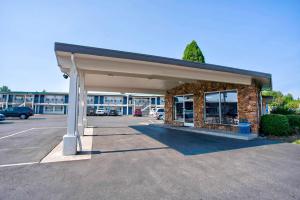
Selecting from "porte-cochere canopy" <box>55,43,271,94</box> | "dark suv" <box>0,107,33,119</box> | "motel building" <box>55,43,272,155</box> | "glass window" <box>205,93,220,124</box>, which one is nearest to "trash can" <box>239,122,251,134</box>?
"motel building" <box>55,43,272,155</box>

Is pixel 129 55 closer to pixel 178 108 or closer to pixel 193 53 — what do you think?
pixel 178 108

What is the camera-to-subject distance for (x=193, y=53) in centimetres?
1909

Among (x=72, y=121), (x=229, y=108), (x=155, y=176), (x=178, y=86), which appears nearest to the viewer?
(x=155, y=176)

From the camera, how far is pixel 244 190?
122 inches

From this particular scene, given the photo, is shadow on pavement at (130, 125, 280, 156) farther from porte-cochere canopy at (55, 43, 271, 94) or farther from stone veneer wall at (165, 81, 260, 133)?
porte-cochere canopy at (55, 43, 271, 94)

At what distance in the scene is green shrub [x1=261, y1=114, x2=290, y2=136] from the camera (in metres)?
9.19

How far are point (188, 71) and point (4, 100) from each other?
48.4 meters

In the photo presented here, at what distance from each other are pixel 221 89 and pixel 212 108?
58.8 inches

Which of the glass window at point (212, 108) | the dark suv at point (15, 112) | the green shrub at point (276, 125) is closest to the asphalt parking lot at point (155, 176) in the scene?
the green shrub at point (276, 125)

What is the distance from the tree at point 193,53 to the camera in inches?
741

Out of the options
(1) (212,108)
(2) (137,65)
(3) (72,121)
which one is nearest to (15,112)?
(3) (72,121)

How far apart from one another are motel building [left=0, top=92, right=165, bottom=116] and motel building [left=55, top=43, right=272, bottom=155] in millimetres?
23171

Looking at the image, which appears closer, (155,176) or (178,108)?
(155,176)

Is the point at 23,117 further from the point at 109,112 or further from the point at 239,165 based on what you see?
the point at 239,165
